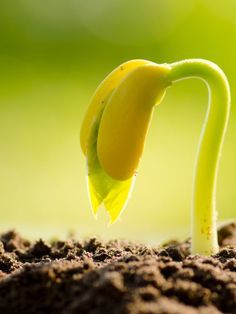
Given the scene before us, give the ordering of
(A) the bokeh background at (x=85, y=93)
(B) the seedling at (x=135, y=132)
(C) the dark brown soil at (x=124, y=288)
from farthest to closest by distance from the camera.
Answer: (A) the bokeh background at (x=85, y=93), (B) the seedling at (x=135, y=132), (C) the dark brown soil at (x=124, y=288)

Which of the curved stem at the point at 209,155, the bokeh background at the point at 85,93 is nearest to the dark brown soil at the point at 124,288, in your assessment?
the curved stem at the point at 209,155

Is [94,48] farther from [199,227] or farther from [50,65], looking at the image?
[199,227]

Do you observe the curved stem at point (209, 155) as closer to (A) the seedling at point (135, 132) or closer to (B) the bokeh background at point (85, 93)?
(A) the seedling at point (135, 132)

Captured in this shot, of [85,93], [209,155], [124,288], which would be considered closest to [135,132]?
[209,155]

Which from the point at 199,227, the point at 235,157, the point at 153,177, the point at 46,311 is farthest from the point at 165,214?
the point at 46,311

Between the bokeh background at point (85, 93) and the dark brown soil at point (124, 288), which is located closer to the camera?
the dark brown soil at point (124, 288)

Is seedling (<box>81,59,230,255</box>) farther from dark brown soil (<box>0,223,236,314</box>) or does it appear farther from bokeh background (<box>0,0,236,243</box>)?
bokeh background (<box>0,0,236,243</box>)

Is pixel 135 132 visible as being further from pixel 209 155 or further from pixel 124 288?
pixel 124 288
